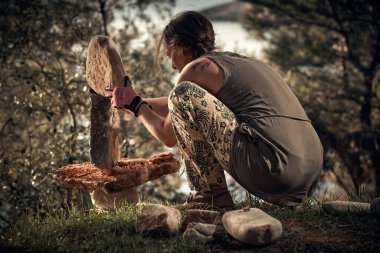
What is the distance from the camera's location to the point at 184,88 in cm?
389

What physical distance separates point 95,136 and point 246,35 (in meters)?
7.50

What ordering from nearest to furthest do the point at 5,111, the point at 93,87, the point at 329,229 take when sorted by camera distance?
1. the point at 329,229
2. the point at 93,87
3. the point at 5,111

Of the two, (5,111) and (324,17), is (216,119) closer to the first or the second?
(5,111)

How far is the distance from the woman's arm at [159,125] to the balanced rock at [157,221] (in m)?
0.59

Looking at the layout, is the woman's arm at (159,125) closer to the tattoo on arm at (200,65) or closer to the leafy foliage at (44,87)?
the tattoo on arm at (200,65)

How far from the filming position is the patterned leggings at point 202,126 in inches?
152

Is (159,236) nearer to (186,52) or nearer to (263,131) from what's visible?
(263,131)

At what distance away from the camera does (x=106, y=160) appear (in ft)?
14.4

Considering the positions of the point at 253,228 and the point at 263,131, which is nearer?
the point at 253,228

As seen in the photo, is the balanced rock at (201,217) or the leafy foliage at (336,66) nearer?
the balanced rock at (201,217)

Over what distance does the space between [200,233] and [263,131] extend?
0.78 metres

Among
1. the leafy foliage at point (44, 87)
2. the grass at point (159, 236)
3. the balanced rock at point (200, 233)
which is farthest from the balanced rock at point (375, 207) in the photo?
the leafy foliage at point (44, 87)

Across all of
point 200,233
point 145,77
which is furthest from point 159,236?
point 145,77

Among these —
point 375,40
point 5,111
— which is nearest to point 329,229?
point 5,111
